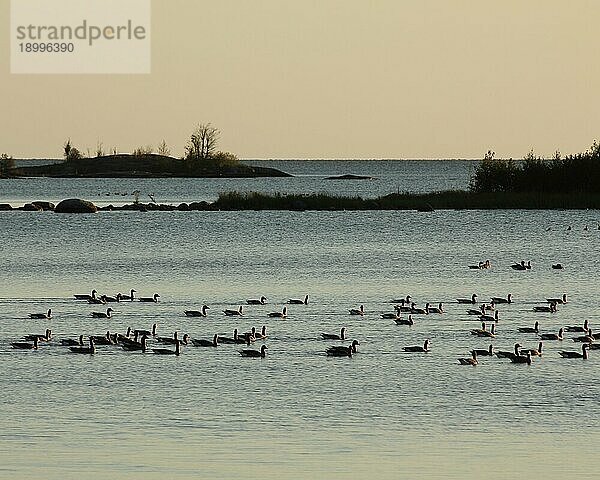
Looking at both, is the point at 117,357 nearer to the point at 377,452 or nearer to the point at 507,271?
the point at 377,452

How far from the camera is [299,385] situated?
32.2 metres

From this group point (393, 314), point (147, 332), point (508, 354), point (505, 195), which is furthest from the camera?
point (505, 195)

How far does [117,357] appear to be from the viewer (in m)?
36.5

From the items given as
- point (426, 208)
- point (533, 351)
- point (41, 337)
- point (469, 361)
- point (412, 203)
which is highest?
point (412, 203)

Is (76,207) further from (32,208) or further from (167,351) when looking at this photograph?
(167,351)

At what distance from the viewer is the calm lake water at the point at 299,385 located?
2502 cm

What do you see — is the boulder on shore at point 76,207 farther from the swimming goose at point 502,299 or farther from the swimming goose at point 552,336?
the swimming goose at point 552,336

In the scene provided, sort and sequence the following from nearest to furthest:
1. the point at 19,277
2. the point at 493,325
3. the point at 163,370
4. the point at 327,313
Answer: the point at 163,370, the point at 493,325, the point at 327,313, the point at 19,277

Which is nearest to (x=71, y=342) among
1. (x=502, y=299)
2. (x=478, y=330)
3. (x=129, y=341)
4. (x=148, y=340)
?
(x=129, y=341)

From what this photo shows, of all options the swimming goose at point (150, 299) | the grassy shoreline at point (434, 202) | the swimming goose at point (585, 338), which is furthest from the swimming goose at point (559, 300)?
the grassy shoreline at point (434, 202)

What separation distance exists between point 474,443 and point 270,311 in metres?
21.4

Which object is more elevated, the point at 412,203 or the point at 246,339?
the point at 412,203

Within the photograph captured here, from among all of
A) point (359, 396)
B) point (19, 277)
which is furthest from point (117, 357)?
point (19, 277)

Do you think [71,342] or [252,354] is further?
[71,342]
